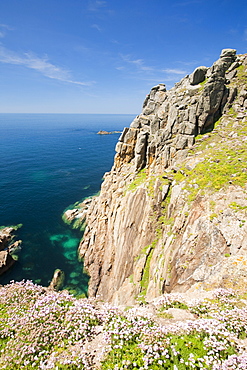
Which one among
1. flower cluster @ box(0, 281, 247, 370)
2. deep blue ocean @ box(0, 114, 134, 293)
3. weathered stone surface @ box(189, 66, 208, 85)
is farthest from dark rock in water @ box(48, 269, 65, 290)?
weathered stone surface @ box(189, 66, 208, 85)

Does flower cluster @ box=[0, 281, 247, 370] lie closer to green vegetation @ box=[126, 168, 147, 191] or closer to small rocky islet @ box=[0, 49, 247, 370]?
small rocky islet @ box=[0, 49, 247, 370]

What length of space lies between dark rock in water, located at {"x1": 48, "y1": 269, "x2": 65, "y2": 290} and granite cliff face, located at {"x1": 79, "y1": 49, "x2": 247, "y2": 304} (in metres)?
6.50

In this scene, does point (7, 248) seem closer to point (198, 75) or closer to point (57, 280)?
point (57, 280)

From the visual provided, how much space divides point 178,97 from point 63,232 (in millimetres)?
48790

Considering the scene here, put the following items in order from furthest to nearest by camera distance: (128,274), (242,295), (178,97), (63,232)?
(63,232), (178,97), (128,274), (242,295)

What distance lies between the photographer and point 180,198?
23.2m

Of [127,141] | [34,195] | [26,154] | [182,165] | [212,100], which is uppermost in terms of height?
[212,100]

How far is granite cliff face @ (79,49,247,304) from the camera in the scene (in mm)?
17062

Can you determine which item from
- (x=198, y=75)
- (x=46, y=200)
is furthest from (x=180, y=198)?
(x=46, y=200)

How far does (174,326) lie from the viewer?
953 cm

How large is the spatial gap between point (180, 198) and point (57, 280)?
35.5 m

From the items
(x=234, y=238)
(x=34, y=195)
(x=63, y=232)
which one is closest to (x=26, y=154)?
(x=34, y=195)

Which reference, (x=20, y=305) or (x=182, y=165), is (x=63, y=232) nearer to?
(x=182, y=165)

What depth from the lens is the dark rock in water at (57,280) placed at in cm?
4018
